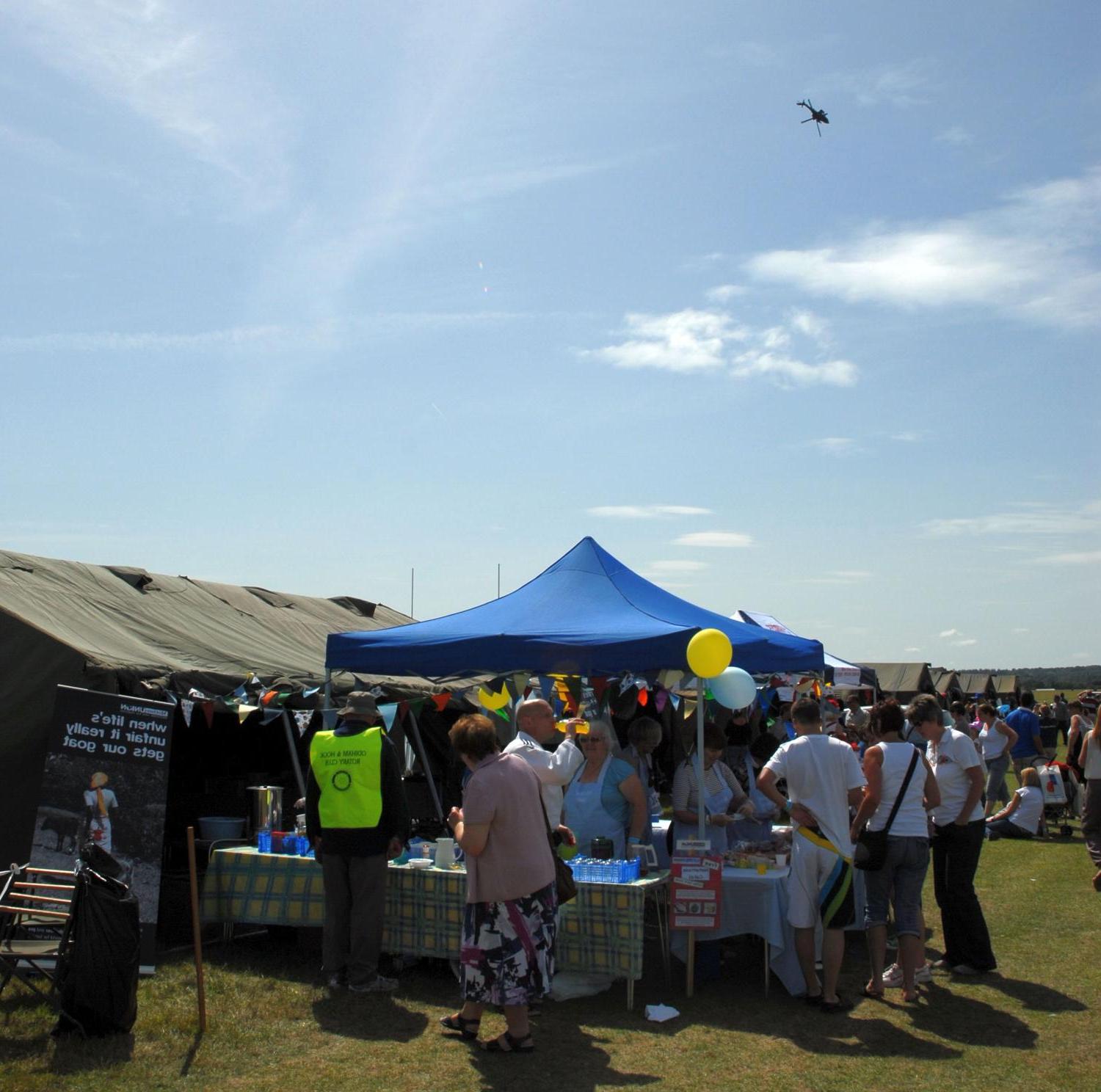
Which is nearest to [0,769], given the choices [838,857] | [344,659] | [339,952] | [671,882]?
[344,659]

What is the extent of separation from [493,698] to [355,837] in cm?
243

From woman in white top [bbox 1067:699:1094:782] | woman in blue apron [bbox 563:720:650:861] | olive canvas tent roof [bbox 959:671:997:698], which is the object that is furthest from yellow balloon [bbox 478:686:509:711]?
olive canvas tent roof [bbox 959:671:997:698]

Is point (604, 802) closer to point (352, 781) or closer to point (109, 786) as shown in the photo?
point (352, 781)

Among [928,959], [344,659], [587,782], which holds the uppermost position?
[344,659]

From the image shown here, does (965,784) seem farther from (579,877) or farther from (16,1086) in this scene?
(16,1086)

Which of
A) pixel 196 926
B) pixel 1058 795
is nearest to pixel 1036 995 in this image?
pixel 196 926

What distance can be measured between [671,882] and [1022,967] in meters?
2.10

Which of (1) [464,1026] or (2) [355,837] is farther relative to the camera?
(2) [355,837]

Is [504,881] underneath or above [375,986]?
above

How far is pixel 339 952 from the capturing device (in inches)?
220

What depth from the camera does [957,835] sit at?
5.77 meters

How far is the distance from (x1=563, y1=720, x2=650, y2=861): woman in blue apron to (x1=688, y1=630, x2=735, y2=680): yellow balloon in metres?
0.65

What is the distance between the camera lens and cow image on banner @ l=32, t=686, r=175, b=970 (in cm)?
566

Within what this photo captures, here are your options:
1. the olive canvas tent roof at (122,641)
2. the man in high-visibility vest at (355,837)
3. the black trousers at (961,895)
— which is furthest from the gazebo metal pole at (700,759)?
the olive canvas tent roof at (122,641)
